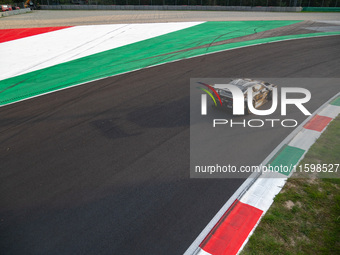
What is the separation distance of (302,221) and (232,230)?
1.80m

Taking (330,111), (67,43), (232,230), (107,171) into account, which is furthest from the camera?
(67,43)

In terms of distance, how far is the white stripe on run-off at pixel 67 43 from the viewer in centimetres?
2007

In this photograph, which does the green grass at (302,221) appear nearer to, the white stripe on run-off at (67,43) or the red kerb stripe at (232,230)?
the red kerb stripe at (232,230)

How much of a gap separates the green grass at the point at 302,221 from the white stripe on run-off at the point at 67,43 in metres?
18.7

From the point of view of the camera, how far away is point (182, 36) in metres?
26.2

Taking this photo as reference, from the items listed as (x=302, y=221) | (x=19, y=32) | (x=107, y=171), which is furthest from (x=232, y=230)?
(x=19, y=32)

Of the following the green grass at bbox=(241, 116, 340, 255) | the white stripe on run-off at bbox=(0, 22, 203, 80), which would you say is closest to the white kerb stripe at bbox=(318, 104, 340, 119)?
the green grass at bbox=(241, 116, 340, 255)

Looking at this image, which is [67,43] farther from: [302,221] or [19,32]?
[302,221]

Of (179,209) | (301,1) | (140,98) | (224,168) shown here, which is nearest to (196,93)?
(140,98)

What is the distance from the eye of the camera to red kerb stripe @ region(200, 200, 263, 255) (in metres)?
5.77

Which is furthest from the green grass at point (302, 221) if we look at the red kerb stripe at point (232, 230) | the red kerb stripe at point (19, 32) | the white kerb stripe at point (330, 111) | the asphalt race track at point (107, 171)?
the red kerb stripe at point (19, 32)

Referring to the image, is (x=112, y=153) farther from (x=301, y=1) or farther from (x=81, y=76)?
(x=301, y=1)

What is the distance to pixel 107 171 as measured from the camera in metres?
8.20

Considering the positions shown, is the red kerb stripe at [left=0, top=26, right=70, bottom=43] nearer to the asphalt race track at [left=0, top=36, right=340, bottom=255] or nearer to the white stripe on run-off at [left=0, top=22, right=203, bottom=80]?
the white stripe on run-off at [left=0, top=22, right=203, bottom=80]
